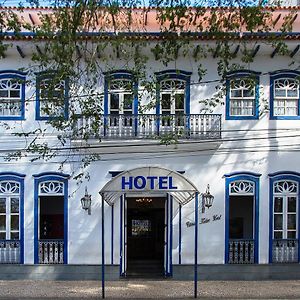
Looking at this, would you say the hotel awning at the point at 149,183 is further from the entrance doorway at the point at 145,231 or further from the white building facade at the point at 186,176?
the entrance doorway at the point at 145,231

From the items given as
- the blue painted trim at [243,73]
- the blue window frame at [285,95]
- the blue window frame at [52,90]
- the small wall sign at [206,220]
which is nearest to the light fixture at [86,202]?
the small wall sign at [206,220]

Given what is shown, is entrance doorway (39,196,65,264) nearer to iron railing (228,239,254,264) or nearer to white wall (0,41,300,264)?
white wall (0,41,300,264)

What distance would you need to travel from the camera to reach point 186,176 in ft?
46.8

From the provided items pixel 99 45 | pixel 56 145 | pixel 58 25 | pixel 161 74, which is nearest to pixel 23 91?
pixel 56 145

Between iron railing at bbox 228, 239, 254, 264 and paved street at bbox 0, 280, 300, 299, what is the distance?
24.4 inches

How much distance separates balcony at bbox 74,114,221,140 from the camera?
13906 millimetres

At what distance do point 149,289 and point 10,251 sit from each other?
404 cm

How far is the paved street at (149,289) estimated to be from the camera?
12.4 meters

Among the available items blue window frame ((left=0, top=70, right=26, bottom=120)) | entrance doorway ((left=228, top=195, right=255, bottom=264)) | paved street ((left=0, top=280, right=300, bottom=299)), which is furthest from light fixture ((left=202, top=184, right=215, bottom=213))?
blue window frame ((left=0, top=70, right=26, bottom=120))

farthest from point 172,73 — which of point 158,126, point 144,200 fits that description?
point 144,200

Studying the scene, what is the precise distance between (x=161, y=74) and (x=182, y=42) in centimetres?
506

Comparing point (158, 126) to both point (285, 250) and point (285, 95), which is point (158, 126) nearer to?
point (285, 95)

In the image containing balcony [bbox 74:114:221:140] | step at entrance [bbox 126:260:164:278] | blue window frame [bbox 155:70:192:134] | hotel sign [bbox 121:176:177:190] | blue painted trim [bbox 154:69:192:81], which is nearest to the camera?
hotel sign [bbox 121:176:177:190]

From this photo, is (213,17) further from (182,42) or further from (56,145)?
(56,145)
